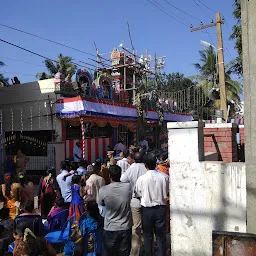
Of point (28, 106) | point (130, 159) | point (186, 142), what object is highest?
point (28, 106)

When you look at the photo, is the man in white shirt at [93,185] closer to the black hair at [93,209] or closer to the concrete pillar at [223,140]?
the black hair at [93,209]

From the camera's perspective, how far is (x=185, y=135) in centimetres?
387

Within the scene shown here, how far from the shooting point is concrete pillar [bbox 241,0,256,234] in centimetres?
269

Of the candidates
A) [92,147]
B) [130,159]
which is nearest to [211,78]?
[92,147]

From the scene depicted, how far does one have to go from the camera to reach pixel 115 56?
23.6m

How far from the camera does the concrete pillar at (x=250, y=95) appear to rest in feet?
8.81

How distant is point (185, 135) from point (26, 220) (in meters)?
2.39

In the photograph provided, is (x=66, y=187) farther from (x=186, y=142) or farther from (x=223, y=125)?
(x=223, y=125)

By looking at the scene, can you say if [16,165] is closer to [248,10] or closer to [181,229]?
[181,229]

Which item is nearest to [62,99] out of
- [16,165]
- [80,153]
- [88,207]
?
[80,153]

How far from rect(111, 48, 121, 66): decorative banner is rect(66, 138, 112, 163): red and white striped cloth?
812 centimetres

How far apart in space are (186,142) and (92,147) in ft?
40.5

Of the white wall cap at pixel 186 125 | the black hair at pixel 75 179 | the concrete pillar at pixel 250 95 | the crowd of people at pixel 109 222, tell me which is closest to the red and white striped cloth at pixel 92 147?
the black hair at pixel 75 179

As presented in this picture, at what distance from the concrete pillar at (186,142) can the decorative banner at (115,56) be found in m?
19.9
